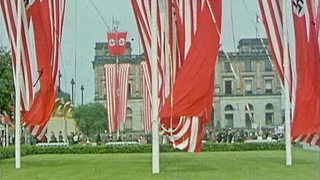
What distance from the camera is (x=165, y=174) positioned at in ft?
54.8

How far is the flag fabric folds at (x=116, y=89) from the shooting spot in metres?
31.7

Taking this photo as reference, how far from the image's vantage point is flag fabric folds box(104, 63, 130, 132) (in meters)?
31.7

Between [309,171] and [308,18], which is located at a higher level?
[308,18]

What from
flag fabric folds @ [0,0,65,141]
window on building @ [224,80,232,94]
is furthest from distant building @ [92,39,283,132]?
flag fabric folds @ [0,0,65,141]

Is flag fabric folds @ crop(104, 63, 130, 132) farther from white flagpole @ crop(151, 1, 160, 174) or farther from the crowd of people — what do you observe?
white flagpole @ crop(151, 1, 160, 174)

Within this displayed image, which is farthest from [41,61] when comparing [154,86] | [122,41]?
[122,41]

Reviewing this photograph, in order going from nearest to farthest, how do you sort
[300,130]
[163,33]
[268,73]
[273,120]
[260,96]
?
[300,130] < [163,33] < [268,73] < [260,96] < [273,120]

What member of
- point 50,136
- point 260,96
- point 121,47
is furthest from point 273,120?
point 121,47

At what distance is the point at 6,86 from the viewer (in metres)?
25.4

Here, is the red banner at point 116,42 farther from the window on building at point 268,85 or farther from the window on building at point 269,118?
the window on building at point 269,118

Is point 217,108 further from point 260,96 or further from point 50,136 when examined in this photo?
point 50,136

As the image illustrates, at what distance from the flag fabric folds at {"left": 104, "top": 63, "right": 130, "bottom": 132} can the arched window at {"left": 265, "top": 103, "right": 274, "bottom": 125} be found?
107ft

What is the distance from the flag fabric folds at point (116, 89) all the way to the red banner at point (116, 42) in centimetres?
69

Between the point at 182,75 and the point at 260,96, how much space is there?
45608 millimetres
